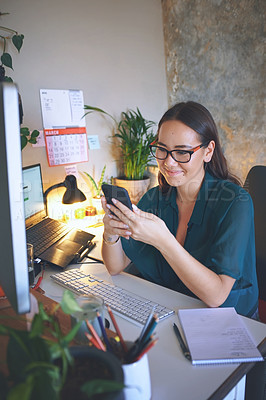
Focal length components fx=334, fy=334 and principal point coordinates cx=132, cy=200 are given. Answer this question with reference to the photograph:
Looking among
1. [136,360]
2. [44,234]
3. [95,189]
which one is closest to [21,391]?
[136,360]

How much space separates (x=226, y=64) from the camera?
8.08 feet

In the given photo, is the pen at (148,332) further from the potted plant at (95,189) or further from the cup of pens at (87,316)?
the potted plant at (95,189)

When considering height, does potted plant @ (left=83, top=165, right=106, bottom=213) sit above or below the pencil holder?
above

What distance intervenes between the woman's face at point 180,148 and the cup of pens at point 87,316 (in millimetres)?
669

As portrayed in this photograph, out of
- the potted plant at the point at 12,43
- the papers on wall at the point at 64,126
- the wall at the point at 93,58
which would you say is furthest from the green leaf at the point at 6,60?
the papers on wall at the point at 64,126

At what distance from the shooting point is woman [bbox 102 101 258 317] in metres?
1.13

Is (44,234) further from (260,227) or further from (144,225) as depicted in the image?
(260,227)

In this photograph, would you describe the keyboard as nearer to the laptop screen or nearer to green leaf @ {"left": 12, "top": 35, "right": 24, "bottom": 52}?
the laptop screen

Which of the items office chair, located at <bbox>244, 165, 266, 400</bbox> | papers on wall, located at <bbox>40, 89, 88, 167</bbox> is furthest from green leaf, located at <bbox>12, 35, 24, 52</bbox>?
office chair, located at <bbox>244, 165, 266, 400</bbox>

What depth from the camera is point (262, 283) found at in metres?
1.54

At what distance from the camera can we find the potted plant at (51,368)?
17.0 inches

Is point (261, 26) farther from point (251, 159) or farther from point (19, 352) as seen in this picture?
point (19, 352)

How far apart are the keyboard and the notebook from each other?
9 centimetres

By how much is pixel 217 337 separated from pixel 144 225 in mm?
410
